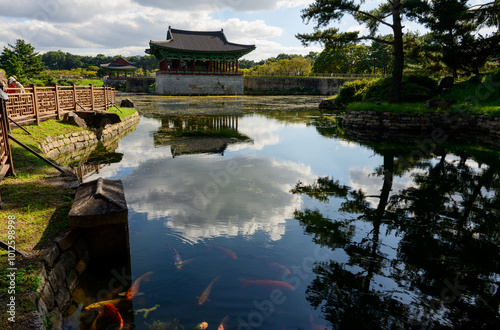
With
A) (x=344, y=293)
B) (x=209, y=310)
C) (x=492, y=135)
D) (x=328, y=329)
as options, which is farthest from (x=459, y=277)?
(x=492, y=135)

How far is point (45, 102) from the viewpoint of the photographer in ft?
39.4

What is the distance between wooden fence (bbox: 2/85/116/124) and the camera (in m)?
10.1

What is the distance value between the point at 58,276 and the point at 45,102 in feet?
35.8

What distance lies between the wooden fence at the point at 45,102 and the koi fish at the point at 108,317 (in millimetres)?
8937

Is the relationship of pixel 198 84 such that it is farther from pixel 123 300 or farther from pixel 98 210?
pixel 123 300

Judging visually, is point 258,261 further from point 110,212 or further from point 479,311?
point 479,311

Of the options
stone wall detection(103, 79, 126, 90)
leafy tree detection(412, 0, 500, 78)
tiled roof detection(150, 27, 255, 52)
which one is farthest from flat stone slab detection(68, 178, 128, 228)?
stone wall detection(103, 79, 126, 90)

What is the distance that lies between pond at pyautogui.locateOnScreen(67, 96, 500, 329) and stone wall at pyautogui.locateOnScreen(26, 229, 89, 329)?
18 cm

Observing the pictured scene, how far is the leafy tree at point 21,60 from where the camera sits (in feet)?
95.8

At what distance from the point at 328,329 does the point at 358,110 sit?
1681 cm

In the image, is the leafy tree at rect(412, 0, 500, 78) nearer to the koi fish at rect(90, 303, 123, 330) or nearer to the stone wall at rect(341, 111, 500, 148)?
the stone wall at rect(341, 111, 500, 148)

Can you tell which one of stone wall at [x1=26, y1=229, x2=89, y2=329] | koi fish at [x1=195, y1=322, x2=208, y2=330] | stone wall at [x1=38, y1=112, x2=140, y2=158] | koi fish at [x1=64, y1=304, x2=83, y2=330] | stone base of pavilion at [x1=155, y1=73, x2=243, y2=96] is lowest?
koi fish at [x1=195, y1=322, x2=208, y2=330]

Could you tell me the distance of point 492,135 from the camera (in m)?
15.1

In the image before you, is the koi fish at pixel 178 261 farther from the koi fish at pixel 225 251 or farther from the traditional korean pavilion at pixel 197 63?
the traditional korean pavilion at pixel 197 63
